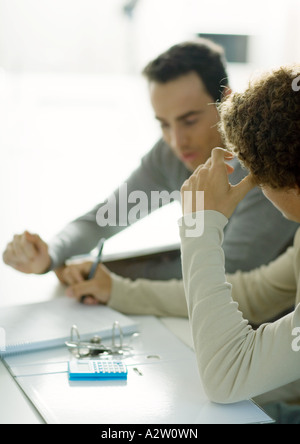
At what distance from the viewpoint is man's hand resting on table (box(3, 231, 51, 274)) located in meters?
1.41

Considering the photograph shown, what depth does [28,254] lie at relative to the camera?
1.41m

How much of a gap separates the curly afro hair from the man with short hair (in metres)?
0.21

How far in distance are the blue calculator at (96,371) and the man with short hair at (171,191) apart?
319 mm

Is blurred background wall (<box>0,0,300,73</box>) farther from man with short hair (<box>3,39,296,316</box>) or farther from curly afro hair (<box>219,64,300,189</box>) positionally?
curly afro hair (<box>219,64,300,189</box>)

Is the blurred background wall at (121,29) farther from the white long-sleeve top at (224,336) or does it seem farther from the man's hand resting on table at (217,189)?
the white long-sleeve top at (224,336)

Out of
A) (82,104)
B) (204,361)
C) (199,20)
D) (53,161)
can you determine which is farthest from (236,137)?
(199,20)

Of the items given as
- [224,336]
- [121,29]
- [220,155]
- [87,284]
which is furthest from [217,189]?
[121,29]

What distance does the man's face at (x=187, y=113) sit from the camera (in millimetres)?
1532

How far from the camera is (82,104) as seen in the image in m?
4.86

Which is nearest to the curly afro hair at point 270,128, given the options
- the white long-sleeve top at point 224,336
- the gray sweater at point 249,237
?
the white long-sleeve top at point 224,336

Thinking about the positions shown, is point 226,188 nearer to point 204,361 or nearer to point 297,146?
point 297,146

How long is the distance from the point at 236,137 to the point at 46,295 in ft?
2.35

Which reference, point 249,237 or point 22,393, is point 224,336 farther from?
point 249,237

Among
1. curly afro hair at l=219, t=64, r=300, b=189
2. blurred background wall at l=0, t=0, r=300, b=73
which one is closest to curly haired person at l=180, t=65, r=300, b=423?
curly afro hair at l=219, t=64, r=300, b=189
